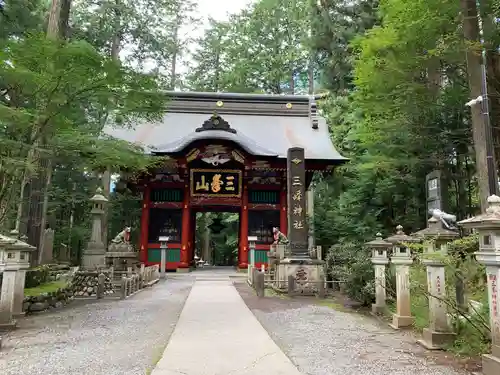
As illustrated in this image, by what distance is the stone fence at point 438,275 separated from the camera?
367 centimetres

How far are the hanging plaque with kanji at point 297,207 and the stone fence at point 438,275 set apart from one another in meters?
3.31

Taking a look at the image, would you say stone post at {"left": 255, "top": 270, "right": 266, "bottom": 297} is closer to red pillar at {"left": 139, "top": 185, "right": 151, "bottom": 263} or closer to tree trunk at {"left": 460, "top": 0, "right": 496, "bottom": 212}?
tree trunk at {"left": 460, "top": 0, "right": 496, "bottom": 212}

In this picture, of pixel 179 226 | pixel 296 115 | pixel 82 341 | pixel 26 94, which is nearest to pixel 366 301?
pixel 82 341

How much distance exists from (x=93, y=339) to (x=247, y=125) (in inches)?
593

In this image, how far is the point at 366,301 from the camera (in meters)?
7.98

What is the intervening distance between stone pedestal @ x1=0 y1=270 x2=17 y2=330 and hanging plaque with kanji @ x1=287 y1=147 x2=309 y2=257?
649 cm

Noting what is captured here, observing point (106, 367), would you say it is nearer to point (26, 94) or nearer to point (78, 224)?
point (26, 94)

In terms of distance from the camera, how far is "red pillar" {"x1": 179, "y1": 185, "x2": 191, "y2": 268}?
15656mm

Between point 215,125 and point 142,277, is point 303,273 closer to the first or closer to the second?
point 142,277

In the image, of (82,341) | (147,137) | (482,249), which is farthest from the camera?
(147,137)

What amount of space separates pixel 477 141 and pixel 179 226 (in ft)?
37.0

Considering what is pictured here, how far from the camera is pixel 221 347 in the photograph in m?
4.59

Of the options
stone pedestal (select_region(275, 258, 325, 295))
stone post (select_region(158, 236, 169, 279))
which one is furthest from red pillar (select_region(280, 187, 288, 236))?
stone pedestal (select_region(275, 258, 325, 295))

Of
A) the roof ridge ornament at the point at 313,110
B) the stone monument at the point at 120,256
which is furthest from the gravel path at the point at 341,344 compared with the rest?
the roof ridge ornament at the point at 313,110
